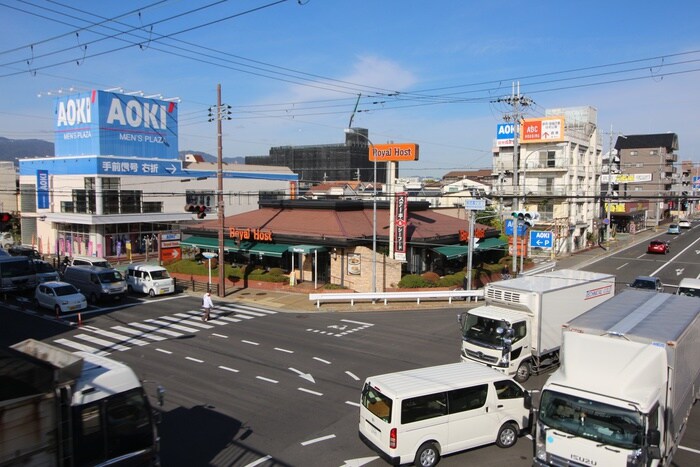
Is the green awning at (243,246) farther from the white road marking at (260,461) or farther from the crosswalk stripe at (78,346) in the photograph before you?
the white road marking at (260,461)

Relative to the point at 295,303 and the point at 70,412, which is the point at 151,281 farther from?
the point at 70,412

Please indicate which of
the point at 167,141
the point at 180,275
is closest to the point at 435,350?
the point at 180,275

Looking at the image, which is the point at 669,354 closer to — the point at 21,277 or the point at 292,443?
the point at 292,443

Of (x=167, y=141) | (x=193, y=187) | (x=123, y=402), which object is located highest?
(x=167, y=141)

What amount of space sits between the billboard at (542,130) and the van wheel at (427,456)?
50523mm

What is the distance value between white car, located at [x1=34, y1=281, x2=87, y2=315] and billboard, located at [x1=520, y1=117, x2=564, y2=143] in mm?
46543

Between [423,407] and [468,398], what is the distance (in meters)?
1.19

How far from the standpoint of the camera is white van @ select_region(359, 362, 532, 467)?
10.4 metres

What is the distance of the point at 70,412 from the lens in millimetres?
7852

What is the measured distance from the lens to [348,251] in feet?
105

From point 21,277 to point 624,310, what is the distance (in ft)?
106

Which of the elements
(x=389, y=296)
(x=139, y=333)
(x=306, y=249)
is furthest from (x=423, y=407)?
(x=306, y=249)

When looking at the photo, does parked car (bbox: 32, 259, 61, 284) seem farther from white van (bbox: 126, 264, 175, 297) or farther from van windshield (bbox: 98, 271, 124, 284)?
van windshield (bbox: 98, 271, 124, 284)

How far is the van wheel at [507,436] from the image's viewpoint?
460 inches
